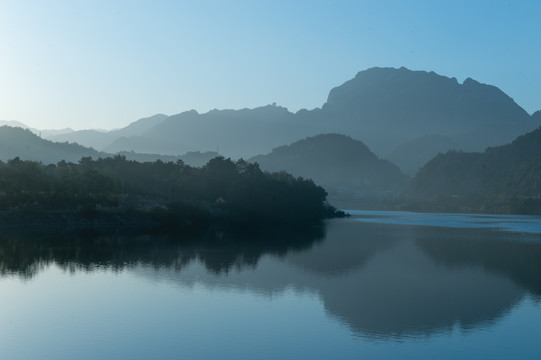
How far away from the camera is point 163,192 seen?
109 metres

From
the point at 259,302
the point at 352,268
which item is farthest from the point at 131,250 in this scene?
the point at 259,302

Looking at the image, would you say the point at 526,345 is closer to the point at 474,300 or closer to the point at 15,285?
the point at 474,300

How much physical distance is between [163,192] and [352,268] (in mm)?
65721

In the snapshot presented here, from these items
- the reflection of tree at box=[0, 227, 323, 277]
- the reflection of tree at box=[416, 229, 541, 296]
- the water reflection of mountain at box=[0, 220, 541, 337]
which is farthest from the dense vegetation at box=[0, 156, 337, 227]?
the reflection of tree at box=[416, 229, 541, 296]

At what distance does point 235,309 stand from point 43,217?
5434 centimetres

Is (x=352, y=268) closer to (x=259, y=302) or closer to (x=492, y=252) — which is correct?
(x=259, y=302)

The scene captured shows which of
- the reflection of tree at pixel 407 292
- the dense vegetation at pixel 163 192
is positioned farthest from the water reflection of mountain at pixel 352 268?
the dense vegetation at pixel 163 192

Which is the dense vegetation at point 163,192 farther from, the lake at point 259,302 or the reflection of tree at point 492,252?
the reflection of tree at point 492,252

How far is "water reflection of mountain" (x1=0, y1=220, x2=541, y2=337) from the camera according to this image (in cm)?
3259

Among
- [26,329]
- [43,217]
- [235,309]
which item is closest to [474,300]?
[235,309]

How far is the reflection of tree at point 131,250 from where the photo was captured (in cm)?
4694

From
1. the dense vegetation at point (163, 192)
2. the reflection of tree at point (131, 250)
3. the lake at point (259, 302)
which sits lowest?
the lake at point (259, 302)

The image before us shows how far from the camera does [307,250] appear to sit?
207ft

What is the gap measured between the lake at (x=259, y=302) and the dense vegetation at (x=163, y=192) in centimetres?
2077
